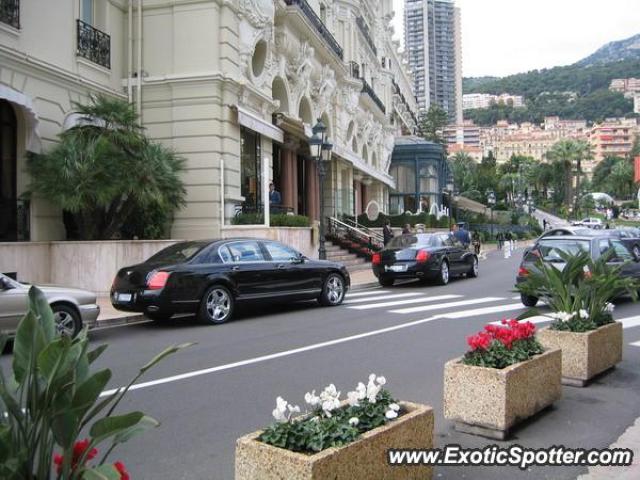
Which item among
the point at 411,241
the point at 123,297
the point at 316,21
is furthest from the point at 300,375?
the point at 316,21

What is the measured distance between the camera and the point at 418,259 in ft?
57.1

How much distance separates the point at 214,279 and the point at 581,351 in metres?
6.48

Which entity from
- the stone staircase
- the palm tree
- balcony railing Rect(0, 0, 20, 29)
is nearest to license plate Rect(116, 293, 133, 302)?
the palm tree

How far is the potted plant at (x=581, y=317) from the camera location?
621 cm

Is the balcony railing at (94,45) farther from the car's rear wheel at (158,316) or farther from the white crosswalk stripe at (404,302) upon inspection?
the white crosswalk stripe at (404,302)

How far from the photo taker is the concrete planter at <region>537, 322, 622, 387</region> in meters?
6.17

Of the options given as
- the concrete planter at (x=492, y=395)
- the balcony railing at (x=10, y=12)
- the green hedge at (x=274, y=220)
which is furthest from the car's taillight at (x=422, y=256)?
the concrete planter at (x=492, y=395)

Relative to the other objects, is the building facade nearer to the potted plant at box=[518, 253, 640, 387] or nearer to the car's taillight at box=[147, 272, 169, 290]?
the car's taillight at box=[147, 272, 169, 290]

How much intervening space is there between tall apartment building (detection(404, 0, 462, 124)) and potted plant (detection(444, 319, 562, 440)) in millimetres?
151665

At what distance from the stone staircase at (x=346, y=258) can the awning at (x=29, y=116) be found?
38.1 feet

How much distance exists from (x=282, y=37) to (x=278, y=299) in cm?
1454

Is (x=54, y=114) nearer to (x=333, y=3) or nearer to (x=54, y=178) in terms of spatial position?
(x=54, y=178)

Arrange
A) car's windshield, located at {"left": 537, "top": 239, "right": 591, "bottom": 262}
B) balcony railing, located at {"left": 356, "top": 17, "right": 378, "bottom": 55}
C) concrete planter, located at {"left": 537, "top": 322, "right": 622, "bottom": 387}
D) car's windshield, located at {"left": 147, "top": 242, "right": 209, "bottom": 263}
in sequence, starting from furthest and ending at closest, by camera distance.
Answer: balcony railing, located at {"left": 356, "top": 17, "right": 378, "bottom": 55}, car's windshield, located at {"left": 537, "top": 239, "right": 591, "bottom": 262}, car's windshield, located at {"left": 147, "top": 242, "right": 209, "bottom": 263}, concrete planter, located at {"left": 537, "top": 322, "right": 622, "bottom": 387}

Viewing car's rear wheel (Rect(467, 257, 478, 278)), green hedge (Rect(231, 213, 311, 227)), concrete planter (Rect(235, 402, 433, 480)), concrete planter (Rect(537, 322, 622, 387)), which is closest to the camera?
concrete planter (Rect(235, 402, 433, 480))
